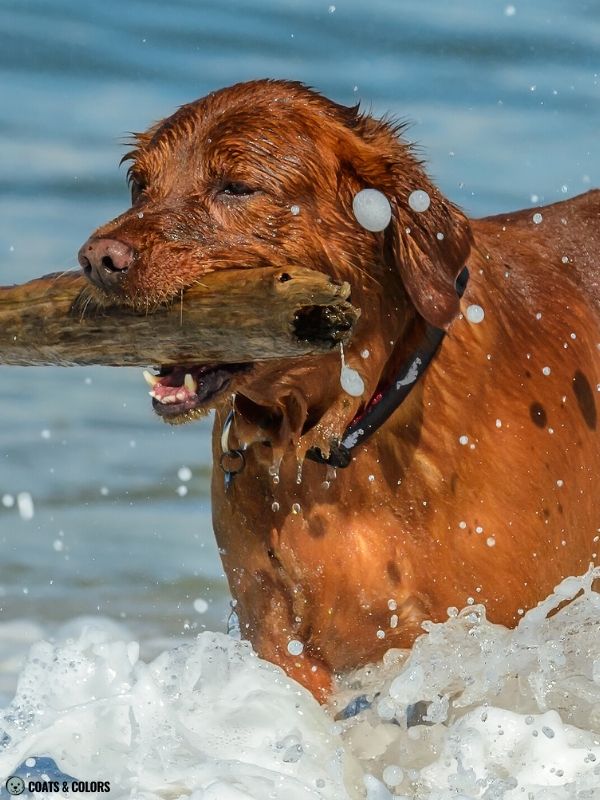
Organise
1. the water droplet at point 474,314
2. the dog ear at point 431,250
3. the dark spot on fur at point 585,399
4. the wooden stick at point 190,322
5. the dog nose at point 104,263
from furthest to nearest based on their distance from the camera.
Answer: the dark spot on fur at point 585,399, the water droplet at point 474,314, the dog ear at point 431,250, the dog nose at point 104,263, the wooden stick at point 190,322

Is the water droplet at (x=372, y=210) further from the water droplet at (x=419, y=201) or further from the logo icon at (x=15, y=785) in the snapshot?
the logo icon at (x=15, y=785)

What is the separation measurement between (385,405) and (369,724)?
0.95 meters

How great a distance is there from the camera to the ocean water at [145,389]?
4.16 m

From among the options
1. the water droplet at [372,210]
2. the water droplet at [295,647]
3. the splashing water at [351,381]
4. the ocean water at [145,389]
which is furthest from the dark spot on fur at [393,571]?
the water droplet at [372,210]

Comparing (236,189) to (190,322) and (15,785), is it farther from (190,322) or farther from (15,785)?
(15,785)

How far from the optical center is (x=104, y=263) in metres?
3.59

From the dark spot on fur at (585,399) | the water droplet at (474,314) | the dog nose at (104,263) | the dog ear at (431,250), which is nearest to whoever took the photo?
the dog nose at (104,263)

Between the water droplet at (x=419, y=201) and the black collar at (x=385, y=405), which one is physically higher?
the water droplet at (x=419, y=201)

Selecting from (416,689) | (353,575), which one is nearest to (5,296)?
(353,575)

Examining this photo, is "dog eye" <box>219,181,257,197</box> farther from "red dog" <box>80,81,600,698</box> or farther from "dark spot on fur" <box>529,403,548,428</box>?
"dark spot on fur" <box>529,403,548,428</box>

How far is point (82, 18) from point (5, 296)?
8596 mm

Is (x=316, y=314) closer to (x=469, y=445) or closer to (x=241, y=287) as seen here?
(x=241, y=287)

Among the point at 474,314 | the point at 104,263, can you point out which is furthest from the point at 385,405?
the point at 104,263

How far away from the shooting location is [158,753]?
162 inches
